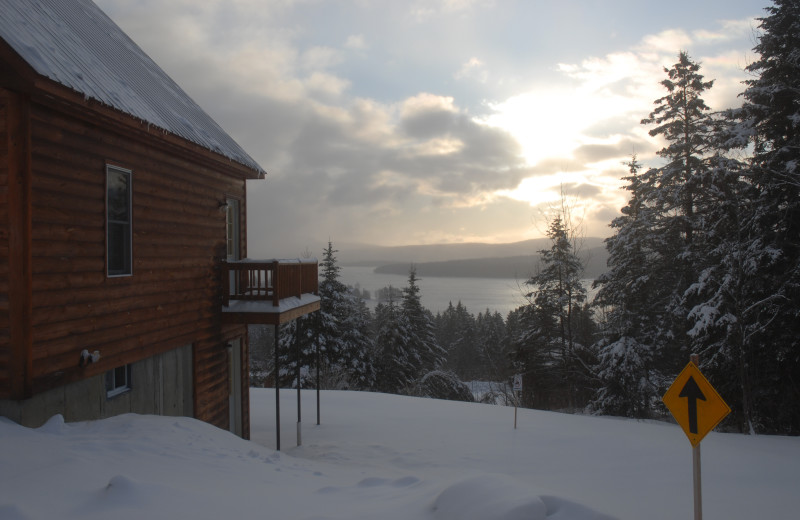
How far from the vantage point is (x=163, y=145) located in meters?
7.71

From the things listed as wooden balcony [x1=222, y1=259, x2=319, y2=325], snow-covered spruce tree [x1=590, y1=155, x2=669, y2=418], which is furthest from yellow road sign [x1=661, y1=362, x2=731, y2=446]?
snow-covered spruce tree [x1=590, y1=155, x2=669, y2=418]

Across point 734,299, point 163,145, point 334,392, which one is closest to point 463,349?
point 334,392

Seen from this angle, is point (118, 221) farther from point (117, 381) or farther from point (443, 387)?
point (443, 387)

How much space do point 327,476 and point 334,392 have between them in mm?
11764

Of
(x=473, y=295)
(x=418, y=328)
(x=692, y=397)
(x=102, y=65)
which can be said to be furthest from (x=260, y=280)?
(x=473, y=295)

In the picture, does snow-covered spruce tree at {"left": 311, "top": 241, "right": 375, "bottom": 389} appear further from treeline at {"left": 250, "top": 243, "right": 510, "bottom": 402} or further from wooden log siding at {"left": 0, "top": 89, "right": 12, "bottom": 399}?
wooden log siding at {"left": 0, "top": 89, "right": 12, "bottom": 399}

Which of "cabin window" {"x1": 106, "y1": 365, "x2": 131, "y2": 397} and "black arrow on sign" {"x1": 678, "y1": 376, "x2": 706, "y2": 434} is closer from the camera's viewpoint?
"black arrow on sign" {"x1": 678, "y1": 376, "x2": 706, "y2": 434}

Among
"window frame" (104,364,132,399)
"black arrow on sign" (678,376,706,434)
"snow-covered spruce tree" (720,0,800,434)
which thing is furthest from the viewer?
"snow-covered spruce tree" (720,0,800,434)

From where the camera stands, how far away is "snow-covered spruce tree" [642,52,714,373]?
18188mm

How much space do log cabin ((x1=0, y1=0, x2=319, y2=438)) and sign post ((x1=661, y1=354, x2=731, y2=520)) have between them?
6864 millimetres

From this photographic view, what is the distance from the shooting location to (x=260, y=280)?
995 cm

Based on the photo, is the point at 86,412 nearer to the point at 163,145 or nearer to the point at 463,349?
the point at 163,145

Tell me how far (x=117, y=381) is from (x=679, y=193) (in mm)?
19607

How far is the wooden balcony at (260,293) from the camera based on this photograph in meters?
9.30
